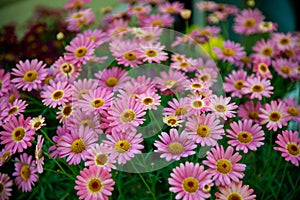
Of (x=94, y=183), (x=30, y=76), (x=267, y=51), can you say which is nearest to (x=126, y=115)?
(x=94, y=183)

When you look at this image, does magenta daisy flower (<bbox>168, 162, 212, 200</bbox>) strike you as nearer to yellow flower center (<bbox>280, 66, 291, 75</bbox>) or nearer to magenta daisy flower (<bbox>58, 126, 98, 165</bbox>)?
magenta daisy flower (<bbox>58, 126, 98, 165</bbox>)

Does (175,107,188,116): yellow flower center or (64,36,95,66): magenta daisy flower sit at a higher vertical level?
(64,36,95,66): magenta daisy flower

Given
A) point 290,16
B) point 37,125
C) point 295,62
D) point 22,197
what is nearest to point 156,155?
point 37,125

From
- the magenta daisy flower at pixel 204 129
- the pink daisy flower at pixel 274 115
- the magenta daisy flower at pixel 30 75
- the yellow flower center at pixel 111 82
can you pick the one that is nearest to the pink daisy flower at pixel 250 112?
the pink daisy flower at pixel 274 115

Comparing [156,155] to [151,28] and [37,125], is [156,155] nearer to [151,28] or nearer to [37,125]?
[37,125]

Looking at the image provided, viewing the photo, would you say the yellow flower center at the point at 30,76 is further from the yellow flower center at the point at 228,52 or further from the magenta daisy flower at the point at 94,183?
the yellow flower center at the point at 228,52

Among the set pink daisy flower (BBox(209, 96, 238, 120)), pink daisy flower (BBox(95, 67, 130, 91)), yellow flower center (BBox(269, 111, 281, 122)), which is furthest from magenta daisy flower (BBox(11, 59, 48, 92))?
yellow flower center (BBox(269, 111, 281, 122))

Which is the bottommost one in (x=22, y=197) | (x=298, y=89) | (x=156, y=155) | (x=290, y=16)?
(x=22, y=197)

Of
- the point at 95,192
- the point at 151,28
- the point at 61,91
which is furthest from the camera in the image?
the point at 151,28
